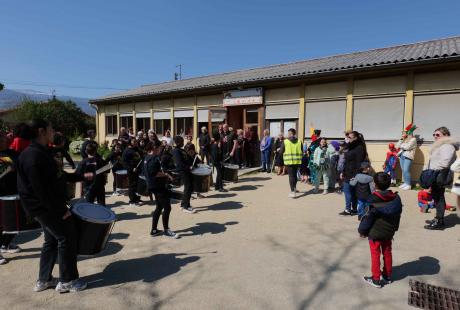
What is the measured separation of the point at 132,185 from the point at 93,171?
1714mm

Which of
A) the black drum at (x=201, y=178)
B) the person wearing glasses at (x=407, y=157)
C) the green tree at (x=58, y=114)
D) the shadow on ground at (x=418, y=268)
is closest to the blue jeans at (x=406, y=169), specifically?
the person wearing glasses at (x=407, y=157)

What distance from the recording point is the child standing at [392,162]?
9180 millimetres

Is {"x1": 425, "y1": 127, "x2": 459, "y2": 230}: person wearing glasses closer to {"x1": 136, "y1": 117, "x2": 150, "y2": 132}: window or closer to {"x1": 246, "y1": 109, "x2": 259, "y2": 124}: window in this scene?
{"x1": 246, "y1": 109, "x2": 259, "y2": 124}: window

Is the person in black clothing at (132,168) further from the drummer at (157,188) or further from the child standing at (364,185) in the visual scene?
the child standing at (364,185)

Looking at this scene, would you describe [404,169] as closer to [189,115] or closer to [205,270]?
[205,270]

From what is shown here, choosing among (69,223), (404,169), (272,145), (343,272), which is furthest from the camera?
(272,145)

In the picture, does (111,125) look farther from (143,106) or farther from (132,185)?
(132,185)

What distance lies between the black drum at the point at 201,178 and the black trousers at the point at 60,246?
3.79m

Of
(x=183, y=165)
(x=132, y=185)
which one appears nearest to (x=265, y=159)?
(x=132, y=185)

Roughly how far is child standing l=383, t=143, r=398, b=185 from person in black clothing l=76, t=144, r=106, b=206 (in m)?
7.80

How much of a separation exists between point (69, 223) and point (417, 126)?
9454mm

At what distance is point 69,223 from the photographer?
325 cm

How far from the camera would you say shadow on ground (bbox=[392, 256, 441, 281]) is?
374 centimetres

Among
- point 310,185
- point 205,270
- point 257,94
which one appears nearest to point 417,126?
point 310,185
